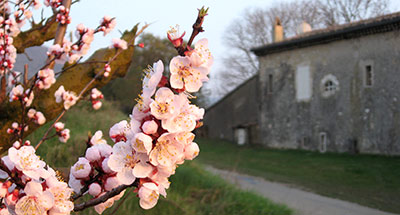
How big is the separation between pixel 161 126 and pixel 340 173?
11810 mm

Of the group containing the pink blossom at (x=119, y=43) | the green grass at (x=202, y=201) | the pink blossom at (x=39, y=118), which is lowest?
the green grass at (x=202, y=201)

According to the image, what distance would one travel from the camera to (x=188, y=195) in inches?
228

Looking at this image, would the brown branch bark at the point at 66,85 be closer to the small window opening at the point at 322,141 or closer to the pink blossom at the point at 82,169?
the pink blossom at the point at 82,169

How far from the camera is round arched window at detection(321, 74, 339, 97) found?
56.2ft

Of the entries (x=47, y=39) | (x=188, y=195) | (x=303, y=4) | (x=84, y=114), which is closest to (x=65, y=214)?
(x=47, y=39)

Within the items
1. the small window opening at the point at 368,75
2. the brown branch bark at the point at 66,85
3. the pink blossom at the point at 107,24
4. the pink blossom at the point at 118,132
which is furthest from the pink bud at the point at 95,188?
the small window opening at the point at 368,75

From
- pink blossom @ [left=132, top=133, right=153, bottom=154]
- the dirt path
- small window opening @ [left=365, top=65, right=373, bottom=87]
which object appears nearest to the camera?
pink blossom @ [left=132, top=133, right=153, bottom=154]

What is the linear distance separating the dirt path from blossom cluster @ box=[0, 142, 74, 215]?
561 cm

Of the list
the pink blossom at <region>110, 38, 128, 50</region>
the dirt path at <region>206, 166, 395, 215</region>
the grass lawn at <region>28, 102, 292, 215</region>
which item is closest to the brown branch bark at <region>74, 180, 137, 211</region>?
the pink blossom at <region>110, 38, 128, 50</region>

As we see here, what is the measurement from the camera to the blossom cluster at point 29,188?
1.08 m

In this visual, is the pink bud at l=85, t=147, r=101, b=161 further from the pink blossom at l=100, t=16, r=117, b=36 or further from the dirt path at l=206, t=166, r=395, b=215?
the dirt path at l=206, t=166, r=395, b=215

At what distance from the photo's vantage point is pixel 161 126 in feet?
3.50

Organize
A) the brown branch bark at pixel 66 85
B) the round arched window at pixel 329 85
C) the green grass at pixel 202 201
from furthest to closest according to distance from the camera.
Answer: the round arched window at pixel 329 85 → the green grass at pixel 202 201 → the brown branch bark at pixel 66 85

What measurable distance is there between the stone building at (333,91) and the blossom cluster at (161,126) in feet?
51.2
